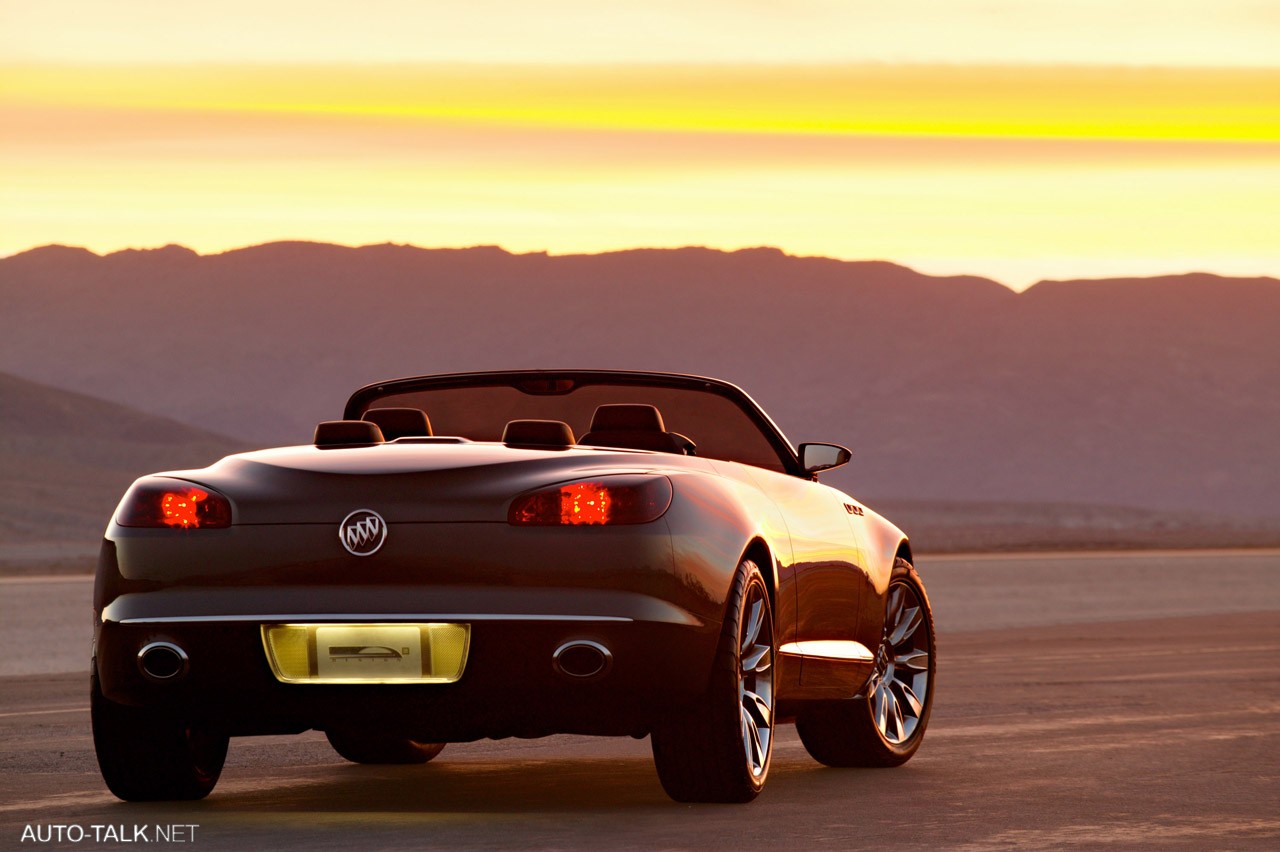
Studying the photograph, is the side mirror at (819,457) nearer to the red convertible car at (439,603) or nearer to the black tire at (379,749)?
the red convertible car at (439,603)

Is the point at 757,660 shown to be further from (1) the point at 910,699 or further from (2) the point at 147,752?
(1) the point at 910,699

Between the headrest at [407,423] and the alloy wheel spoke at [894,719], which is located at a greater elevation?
the headrest at [407,423]

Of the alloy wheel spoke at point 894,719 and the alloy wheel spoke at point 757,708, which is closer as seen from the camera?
the alloy wheel spoke at point 757,708

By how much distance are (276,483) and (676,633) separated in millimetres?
1319

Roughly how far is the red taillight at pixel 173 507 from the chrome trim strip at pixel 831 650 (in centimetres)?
205

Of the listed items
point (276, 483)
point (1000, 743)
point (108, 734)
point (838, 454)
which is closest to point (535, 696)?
point (276, 483)

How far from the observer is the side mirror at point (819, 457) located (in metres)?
9.33

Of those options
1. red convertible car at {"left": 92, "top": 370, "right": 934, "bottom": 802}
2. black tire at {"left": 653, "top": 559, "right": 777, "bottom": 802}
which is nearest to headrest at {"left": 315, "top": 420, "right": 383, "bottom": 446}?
red convertible car at {"left": 92, "top": 370, "right": 934, "bottom": 802}

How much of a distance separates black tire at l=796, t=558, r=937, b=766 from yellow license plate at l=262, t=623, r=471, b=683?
249 cm

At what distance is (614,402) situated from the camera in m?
9.32

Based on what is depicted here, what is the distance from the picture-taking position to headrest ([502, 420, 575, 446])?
7832mm

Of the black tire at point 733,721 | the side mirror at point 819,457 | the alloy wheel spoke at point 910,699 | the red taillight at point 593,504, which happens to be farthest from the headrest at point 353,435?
the alloy wheel spoke at point 910,699

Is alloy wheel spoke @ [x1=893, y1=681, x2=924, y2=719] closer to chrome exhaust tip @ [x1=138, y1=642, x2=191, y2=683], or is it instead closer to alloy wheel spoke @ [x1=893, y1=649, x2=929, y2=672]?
alloy wheel spoke @ [x1=893, y1=649, x2=929, y2=672]

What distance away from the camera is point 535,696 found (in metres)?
7.27
